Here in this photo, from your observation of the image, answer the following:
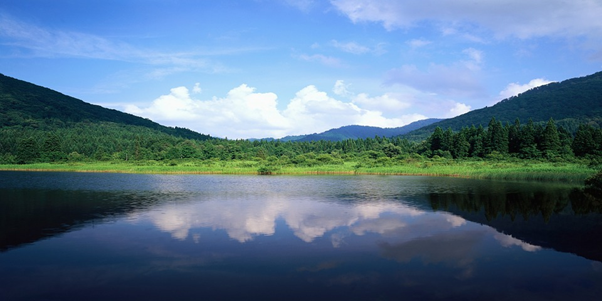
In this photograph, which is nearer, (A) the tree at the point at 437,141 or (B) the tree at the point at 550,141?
(B) the tree at the point at 550,141

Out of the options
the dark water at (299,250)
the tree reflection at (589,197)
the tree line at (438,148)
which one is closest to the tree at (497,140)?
the tree line at (438,148)

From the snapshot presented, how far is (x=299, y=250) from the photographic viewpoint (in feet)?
50.0

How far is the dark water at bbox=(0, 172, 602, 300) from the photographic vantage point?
11000 mm

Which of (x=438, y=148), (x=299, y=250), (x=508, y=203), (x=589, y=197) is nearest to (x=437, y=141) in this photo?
(x=438, y=148)

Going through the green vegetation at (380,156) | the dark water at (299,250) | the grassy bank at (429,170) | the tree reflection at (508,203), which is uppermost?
the green vegetation at (380,156)

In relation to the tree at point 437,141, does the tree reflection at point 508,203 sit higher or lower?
lower

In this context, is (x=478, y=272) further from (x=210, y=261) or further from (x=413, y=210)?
(x=413, y=210)

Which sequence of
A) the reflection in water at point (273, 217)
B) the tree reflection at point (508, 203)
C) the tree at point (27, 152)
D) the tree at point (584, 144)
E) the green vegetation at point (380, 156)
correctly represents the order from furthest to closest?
the tree at point (27, 152)
the tree at point (584, 144)
the green vegetation at point (380, 156)
the tree reflection at point (508, 203)
the reflection in water at point (273, 217)

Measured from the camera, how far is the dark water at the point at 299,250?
11000 mm

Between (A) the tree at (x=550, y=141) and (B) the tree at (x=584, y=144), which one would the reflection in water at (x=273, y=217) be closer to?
(A) the tree at (x=550, y=141)

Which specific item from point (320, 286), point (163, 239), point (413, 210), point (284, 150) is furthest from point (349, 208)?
point (284, 150)

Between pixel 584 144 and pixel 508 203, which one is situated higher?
pixel 584 144

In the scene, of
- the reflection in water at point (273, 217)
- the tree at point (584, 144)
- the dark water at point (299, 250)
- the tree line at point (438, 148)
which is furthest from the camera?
the tree line at point (438, 148)

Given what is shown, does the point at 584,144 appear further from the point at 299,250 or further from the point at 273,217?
the point at 299,250
